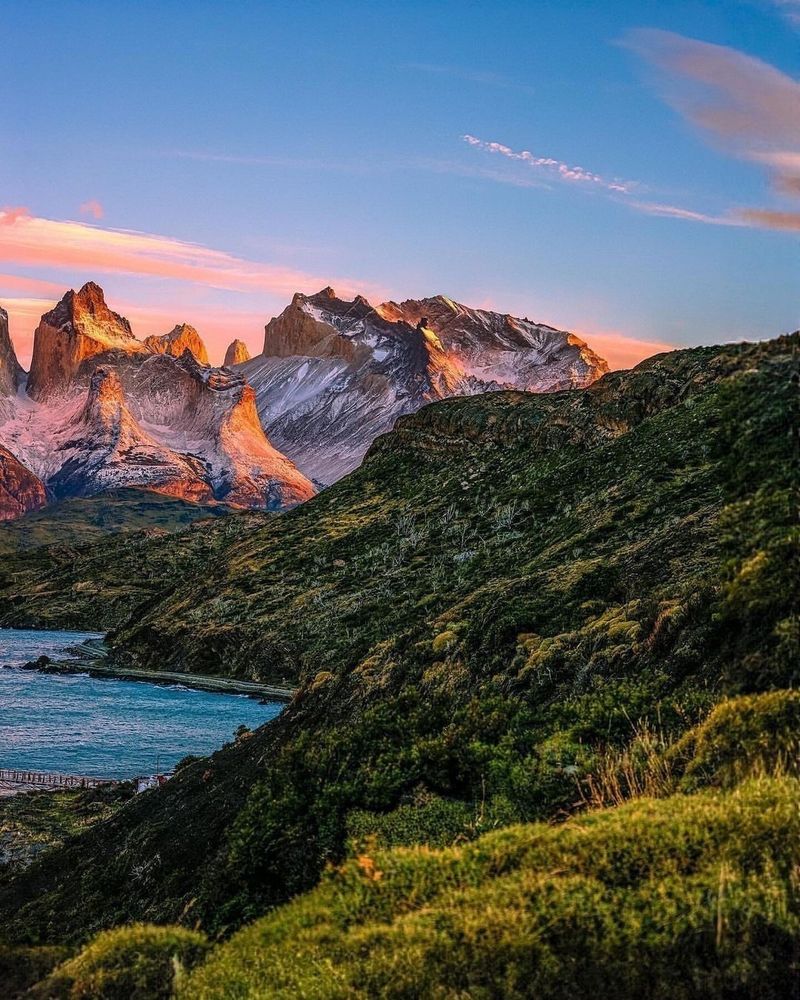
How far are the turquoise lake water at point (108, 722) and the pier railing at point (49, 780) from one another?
12.9 ft

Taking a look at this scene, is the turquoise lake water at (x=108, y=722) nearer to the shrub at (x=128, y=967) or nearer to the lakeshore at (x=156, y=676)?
the lakeshore at (x=156, y=676)

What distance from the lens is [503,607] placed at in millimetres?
37219

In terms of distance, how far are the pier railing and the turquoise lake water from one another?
3.95 metres

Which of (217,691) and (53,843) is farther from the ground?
(53,843)

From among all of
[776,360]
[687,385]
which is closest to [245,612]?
[687,385]

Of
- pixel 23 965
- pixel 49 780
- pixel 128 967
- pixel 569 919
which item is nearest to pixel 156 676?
pixel 49 780

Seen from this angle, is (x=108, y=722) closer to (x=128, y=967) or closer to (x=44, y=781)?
(x=44, y=781)

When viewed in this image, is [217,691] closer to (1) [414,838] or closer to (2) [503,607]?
(2) [503,607]

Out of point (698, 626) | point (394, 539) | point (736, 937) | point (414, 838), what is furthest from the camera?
point (394, 539)

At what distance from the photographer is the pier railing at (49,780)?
208 ft

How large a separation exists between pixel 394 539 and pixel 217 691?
90.6 ft

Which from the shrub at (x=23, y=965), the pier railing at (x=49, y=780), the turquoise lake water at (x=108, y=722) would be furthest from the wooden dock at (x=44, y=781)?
the shrub at (x=23, y=965)

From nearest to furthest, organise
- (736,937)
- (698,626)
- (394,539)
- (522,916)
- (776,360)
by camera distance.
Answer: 1. (736,937)
2. (522,916)
3. (776,360)
4. (698,626)
5. (394,539)

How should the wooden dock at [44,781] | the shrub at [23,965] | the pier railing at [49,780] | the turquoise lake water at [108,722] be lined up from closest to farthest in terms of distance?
the shrub at [23,965] < the wooden dock at [44,781] < the pier railing at [49,780] < the turquoise lake water at [108,722]
